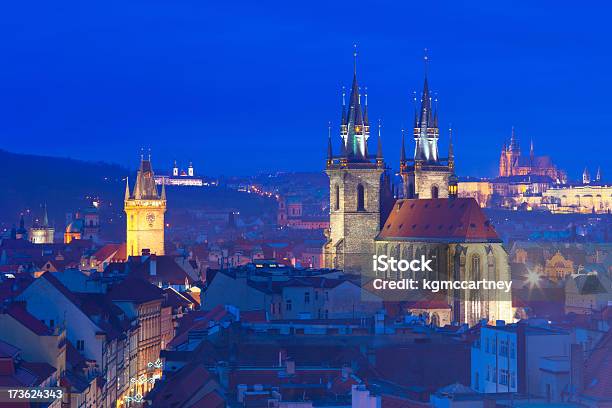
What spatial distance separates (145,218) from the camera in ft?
506

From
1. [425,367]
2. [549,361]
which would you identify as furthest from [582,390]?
[425,367]

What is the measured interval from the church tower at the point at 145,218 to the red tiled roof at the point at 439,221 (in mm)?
34170

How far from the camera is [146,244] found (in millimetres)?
151125

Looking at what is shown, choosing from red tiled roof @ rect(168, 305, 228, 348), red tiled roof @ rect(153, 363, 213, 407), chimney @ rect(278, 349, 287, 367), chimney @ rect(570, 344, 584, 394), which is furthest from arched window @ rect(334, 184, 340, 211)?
chimney @ rect(570, 344, 584, 394)

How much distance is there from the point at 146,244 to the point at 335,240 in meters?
31.5

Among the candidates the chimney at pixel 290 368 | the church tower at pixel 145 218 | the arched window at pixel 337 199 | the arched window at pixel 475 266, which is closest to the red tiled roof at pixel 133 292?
the chimney at pixel 290 368

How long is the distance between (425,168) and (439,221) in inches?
617

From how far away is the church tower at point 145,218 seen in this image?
15175cm

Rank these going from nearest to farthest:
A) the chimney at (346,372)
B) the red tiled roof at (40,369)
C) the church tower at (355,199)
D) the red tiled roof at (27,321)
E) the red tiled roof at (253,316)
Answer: the red tiled roof at (40,369)
the chimney at (346,372)
the red tiled roof at (27,321)
the red tiled roof at (253,316)
the church tower at (355,199)

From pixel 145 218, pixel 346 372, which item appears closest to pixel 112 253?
pixel 145 218

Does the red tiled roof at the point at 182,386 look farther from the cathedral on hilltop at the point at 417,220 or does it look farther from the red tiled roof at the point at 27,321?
the cathedral on hilltop at the point at 417,220

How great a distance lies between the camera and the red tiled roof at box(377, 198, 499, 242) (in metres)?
111

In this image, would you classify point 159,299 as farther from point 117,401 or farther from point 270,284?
point 117,401

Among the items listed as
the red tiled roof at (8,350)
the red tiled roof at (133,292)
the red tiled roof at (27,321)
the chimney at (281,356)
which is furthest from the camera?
the red tiled roof at (133,292)
